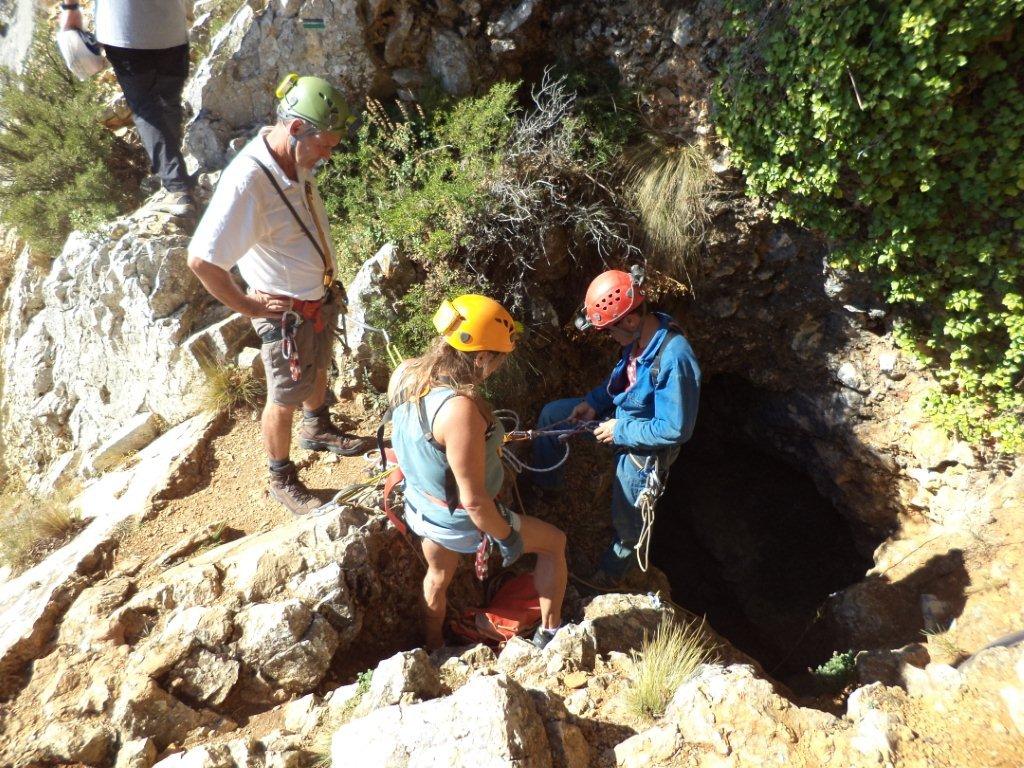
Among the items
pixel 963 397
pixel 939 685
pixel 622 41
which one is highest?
pixel 622 41

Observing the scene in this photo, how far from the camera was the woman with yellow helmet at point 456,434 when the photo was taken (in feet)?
9.50

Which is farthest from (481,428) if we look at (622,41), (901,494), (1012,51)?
(901,494)

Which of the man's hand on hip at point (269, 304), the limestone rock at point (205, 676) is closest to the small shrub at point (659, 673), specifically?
the limestone rock at point (205, 676)

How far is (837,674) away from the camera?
4695 mm

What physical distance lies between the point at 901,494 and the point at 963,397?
4.83ft

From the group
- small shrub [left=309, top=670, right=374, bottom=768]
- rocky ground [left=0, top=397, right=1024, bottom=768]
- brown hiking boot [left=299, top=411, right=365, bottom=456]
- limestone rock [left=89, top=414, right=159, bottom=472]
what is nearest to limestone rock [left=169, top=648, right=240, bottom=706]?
rocky ground [left=0, top=397, right=1024, bottom=768]

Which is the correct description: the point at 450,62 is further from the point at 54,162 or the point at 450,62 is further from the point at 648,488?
the point at 648,488

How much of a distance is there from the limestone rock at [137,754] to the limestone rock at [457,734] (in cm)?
105

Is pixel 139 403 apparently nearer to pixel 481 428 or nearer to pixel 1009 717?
pixel 481 428

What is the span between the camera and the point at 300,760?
9.86 feet

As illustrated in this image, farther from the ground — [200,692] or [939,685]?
[200,692]

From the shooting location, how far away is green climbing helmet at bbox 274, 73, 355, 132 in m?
3.58

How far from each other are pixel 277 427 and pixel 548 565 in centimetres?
208

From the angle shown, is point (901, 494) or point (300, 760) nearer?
point (300, 760)
